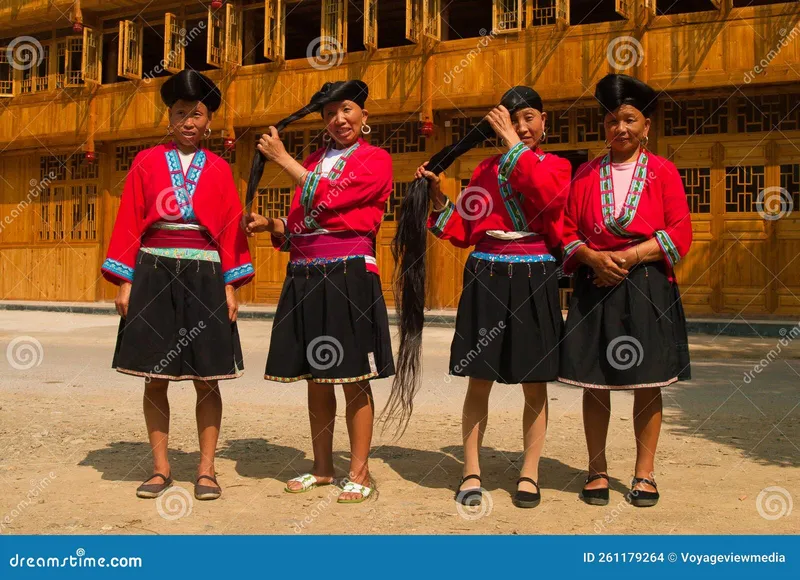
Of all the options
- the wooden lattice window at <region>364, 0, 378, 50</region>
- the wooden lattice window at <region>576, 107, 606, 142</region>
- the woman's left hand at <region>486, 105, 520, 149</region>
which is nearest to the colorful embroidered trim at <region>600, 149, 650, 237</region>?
the woman's left hand at <region>486, 105, 520, 149</region>

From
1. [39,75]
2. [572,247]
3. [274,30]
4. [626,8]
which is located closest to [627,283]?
[572,247]

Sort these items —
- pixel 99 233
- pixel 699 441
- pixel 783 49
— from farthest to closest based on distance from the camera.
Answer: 1. pixel 99 233
2. pixel 783 49
3. pixel 699 441

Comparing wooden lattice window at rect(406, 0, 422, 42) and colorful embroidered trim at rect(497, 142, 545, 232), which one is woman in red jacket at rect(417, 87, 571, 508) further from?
wooden lattice window at rect(406, 0, 422, 42)

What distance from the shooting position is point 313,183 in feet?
12.7

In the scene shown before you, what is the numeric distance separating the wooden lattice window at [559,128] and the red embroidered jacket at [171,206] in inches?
413

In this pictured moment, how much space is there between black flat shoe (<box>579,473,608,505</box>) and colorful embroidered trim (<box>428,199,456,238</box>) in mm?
1233

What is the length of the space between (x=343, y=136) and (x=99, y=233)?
50.1 ft

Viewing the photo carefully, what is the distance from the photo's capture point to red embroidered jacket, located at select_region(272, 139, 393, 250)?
12.7ft

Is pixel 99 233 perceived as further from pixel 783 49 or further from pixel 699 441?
pixel 699 441

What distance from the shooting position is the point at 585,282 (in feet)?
12.9

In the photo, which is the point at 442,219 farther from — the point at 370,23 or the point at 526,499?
the point at 370,23

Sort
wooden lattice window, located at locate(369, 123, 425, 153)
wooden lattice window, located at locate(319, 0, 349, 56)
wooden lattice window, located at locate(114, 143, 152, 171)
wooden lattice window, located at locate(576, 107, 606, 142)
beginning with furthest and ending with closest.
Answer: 1. wooden lattice window, located at locate(114, 143, 152, 171)
2. wooden lattice window, located at locate(319, 0, 349, 56)
3. wooden lattice window, located at locate(369, 123, 425, 153)
4. wooden lattice window, located at locate(576, 107, 606, 142)

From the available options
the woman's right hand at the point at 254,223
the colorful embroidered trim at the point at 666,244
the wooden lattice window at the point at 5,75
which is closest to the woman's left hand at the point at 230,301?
the woman's right hand at the point at 254,223

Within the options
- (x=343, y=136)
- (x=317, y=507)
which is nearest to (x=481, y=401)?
(x=317, y=507)
